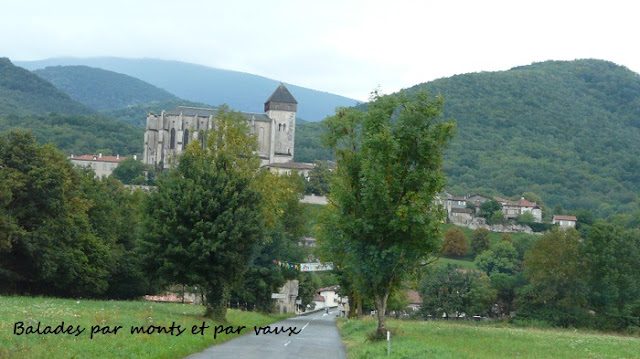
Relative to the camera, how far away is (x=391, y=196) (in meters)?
35.0

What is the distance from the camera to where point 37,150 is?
1901 inches

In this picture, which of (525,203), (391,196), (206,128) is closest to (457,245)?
(525,203)

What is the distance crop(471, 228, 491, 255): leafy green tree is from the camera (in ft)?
456

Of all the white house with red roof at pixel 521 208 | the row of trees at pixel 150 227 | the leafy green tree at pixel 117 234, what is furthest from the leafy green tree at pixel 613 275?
the white house with red roof at pixel 521 208

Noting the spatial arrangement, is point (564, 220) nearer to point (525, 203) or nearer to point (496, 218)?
point (525, 203)

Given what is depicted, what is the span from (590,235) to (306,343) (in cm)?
5133

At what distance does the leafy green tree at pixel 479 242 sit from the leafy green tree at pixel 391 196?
345 feet

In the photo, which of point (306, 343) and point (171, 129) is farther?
point (171, 129)

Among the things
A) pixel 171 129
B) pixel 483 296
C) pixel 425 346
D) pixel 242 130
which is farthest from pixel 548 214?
pixel 425 346

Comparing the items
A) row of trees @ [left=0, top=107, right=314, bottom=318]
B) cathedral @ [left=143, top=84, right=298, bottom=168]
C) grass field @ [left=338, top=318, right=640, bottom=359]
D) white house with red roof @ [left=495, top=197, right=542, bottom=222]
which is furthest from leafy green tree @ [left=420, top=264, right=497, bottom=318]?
white house with red roof @ [left=495, top=197, right=542, bottom=222]

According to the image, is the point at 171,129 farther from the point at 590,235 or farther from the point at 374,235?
the point at 374,235

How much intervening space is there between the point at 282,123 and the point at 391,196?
524ft

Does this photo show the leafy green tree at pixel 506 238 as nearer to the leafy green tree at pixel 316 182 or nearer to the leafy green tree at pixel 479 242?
the leafy green tree at pixel 479 242

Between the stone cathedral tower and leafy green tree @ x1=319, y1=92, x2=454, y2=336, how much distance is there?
5886 inches
